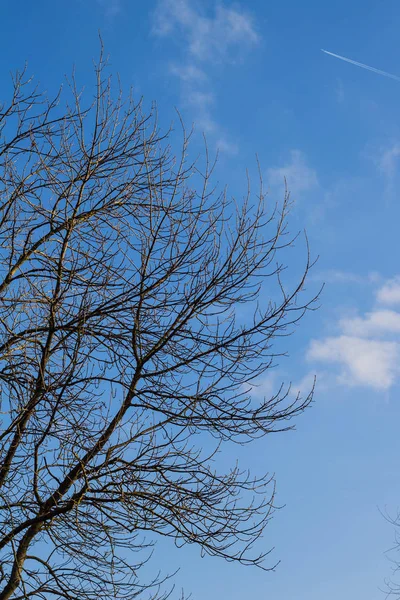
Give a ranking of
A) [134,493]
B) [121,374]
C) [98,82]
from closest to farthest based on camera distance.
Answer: [134,493] → [121,374] → [98,82]

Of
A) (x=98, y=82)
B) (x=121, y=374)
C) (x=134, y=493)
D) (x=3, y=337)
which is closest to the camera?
(x=134, y=493)

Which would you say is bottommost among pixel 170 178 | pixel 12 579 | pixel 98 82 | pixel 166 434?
pixel 12 579

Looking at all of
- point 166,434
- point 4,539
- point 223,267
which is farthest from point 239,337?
point 4,539

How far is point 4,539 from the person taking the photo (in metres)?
6.15

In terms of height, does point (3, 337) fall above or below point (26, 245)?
below

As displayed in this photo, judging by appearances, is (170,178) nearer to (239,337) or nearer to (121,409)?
(239,337)

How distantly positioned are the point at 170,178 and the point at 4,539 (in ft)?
12.8

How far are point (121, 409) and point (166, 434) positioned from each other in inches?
18.1

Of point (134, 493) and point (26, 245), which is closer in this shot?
point (134, 493)

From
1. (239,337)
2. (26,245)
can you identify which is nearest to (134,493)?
(239,337)

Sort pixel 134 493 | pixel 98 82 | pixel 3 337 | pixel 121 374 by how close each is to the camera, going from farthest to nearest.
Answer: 1. pixel 98 82
2. pixel 3 337
3. pixel 121 374
4. pixel 134 493

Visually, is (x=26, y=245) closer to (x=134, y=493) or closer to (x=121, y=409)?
(x=121, y=409)

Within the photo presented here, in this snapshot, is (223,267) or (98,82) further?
(98,82)

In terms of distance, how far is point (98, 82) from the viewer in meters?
7.30
